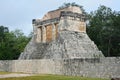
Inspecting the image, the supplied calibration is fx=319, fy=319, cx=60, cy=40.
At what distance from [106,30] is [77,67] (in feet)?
67.3

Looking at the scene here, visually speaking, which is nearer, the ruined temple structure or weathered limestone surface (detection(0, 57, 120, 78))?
weathered limestone surface (detection(0, 57, 120, 78))

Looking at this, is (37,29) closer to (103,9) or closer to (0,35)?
(103,9)

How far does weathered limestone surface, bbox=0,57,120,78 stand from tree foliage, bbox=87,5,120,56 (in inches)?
623

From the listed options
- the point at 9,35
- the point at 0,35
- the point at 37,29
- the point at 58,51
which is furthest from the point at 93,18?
the point at 0,35

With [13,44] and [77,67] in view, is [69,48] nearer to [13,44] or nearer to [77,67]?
[77,67]

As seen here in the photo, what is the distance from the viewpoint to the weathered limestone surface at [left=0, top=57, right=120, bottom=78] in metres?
21.2

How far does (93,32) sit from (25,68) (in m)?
17.5

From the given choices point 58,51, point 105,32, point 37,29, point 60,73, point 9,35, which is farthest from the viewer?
point 9,35

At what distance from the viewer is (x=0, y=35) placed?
81.9m

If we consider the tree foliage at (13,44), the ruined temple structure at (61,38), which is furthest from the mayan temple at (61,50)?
the tree foliage at (13,44)

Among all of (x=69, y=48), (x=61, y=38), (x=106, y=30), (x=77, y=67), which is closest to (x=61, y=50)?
(x=69, y=48)

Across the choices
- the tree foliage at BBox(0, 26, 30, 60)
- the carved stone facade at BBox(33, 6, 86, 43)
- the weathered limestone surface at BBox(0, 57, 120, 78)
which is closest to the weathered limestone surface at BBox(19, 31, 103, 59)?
the carved stone facade at BBox(33, 6, 86, 43)

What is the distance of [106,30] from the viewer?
4322 centimetres

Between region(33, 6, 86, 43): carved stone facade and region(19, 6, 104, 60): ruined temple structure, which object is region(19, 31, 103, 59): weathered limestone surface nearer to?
region(19, 6, 104, 60): ruined temple structure
